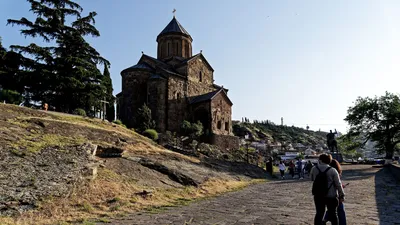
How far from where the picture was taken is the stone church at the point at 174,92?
31875mm

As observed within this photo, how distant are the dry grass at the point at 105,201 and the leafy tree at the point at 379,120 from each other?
26287 mm

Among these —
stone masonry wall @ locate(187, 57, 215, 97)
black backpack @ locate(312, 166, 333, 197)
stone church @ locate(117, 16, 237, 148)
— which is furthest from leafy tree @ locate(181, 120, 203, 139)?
black backpack @ locate(312, 166, 333, 197)

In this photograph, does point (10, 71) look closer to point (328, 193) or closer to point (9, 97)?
point (9, 97)

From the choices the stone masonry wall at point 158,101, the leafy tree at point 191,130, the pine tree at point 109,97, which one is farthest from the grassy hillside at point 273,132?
the pine tree at point 109,97

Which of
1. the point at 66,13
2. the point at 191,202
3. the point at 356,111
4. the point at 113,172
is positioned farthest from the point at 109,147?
the point at 356,111

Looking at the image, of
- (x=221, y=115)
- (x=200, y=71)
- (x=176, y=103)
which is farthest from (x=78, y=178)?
(x=200, y=71)

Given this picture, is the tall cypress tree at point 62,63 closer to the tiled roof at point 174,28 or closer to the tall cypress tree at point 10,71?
the tall cypress tree at point 10,71

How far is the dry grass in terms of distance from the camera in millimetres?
6625

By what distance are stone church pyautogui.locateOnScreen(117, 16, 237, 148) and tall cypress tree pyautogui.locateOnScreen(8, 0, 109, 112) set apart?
5.80 metres

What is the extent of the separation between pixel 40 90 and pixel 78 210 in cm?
2045

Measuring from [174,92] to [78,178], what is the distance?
24956mm

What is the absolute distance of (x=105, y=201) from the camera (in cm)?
832

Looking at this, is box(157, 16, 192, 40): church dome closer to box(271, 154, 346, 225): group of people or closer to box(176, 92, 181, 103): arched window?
box(176, 92, 181, 103): arched window

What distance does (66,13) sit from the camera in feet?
88.4
